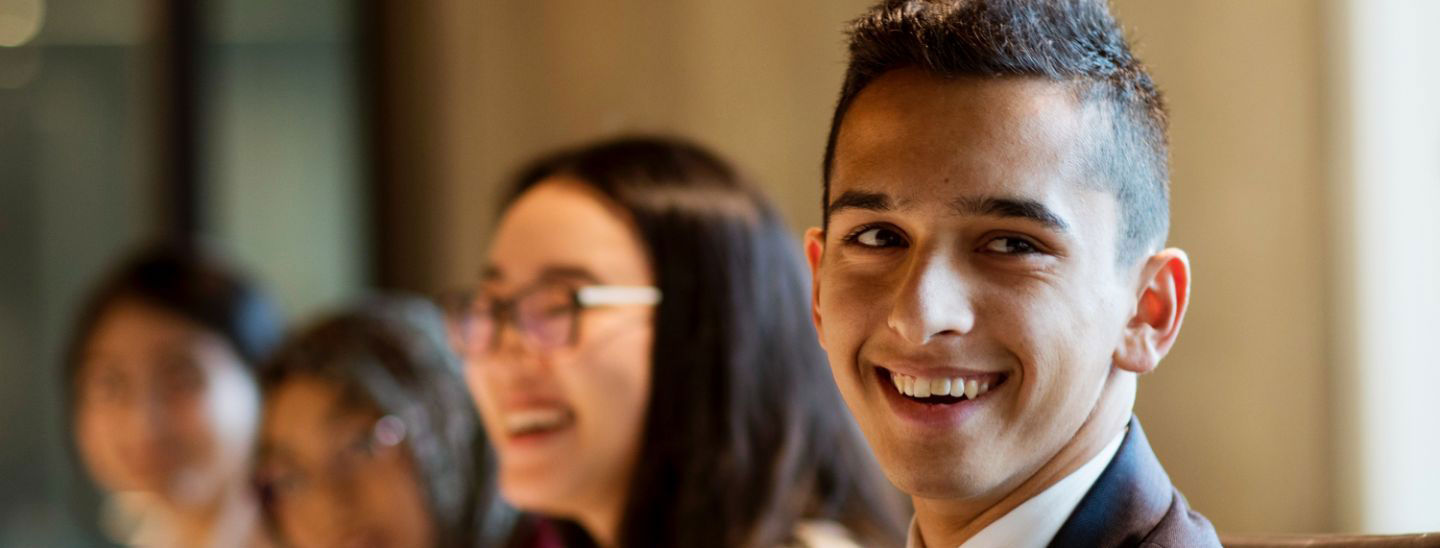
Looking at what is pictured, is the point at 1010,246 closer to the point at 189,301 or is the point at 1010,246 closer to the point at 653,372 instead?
the point at 653,372

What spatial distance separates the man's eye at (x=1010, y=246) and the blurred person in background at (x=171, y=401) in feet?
7.54

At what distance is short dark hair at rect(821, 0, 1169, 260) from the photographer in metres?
0.96

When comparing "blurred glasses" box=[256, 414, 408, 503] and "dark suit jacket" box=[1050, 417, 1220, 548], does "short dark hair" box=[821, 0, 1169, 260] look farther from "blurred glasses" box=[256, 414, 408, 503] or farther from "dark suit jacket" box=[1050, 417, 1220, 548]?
"blurred glasses" box=[256, 414, 408, 503]

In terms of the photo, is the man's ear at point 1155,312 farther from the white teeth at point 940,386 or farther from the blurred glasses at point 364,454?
the blurred glasses at point 364,454

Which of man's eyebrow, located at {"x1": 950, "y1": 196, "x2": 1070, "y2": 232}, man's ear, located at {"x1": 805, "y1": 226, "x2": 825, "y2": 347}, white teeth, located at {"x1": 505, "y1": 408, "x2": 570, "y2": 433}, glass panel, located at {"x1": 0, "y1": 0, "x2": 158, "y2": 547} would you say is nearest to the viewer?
man's eyebrow, located at {"x1": 950, "y1": 196, "x2": 1070, "y2": 232}

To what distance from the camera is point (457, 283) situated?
4.67m

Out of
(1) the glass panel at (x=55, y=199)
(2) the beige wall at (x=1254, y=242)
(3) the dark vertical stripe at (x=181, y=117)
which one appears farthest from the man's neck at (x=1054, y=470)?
(1) the glass panel at (x=55, y=199)

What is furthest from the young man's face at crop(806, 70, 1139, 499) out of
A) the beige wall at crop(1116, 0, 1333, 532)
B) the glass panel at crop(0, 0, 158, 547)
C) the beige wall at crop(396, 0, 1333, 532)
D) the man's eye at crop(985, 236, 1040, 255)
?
the glass panel at crop(0, 0, 158, 547)

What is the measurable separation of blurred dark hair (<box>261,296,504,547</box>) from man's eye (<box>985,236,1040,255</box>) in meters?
1.68

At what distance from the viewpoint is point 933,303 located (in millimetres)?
940

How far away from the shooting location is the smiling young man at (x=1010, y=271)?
94cm

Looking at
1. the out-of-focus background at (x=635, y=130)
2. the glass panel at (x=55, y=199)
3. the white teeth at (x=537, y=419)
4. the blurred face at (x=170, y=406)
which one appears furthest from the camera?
the glass panel at (x=55, y=199)

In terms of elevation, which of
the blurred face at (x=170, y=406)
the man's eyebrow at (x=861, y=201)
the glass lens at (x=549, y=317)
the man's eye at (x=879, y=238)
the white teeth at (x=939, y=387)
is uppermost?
the man's eyebrow at (x=861, y=201)

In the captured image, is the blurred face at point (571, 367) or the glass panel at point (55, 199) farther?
the glass panel at point (55, 199)
